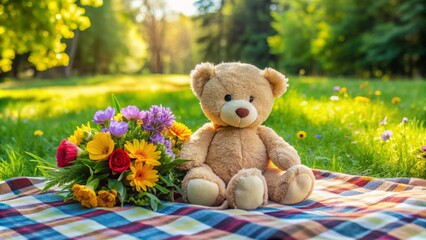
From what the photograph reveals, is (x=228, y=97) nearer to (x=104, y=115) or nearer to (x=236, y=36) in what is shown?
(x=104, y=115)

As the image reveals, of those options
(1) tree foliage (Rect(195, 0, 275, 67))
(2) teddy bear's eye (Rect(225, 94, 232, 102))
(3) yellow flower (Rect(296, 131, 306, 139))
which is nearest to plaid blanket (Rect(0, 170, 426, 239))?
(2) teddy bear's eye (Rect(225, 94, 232, 102))

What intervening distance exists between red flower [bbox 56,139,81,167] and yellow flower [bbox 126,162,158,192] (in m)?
0.27

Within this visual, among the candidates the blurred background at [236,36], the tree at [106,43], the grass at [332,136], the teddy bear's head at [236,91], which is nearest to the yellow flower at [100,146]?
the teddy bear's head at [236,91]

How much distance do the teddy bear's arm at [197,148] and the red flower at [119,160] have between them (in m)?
0.30

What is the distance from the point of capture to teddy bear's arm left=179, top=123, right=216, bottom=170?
246cm

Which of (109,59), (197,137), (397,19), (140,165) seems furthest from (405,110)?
(109,59)

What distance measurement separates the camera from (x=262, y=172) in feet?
8.25

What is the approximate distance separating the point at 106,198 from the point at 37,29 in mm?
6879

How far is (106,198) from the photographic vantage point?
2.28 m

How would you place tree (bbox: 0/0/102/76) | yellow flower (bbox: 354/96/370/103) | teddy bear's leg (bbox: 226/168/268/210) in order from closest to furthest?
teddy bear's leg (bbox: 226/168/268/210), yellow flower (bbox: 354/96/370/103), tree (bbox: 0/0/102/76)

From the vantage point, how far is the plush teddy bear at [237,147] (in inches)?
91.5

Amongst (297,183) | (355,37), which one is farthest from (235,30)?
(297,183)

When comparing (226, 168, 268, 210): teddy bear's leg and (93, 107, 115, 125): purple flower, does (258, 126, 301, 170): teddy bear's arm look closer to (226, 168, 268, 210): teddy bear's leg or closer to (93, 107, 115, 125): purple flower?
(226, 168, 268, 210): teddy bear's leg

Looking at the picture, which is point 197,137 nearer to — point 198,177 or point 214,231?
point 198,177
